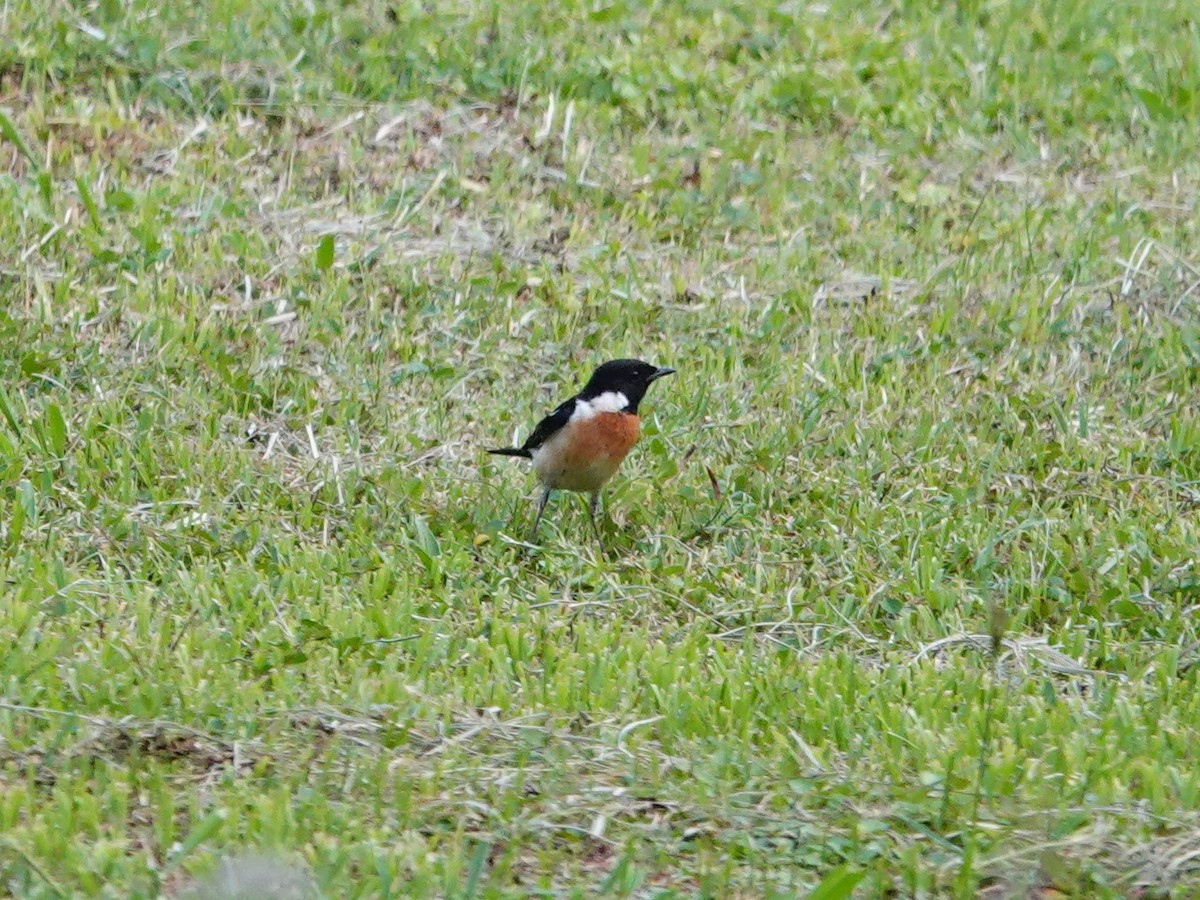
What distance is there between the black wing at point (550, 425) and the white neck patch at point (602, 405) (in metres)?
0.03

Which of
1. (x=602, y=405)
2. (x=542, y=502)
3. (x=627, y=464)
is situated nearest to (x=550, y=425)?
(x=602, y=405)

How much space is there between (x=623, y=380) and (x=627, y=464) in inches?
20.4

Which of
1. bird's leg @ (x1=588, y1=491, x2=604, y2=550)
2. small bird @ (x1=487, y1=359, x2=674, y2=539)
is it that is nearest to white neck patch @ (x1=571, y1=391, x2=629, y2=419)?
small bird @ (x1=487, y1=359, x2=674, y2=539)

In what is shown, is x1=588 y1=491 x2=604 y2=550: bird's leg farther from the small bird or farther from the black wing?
the black wing

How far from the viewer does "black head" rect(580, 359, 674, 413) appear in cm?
764

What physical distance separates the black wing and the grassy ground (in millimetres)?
267

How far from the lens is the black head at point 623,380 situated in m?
7.64

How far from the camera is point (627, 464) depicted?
8.07 meters

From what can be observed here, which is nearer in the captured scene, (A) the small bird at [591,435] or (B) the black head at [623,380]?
(A) the small bird at [591,435]

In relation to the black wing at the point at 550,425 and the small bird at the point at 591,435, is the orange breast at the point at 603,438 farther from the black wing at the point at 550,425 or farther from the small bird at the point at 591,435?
the black wing at the point at 550,425

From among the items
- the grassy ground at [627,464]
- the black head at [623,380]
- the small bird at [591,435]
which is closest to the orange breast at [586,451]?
the small bird at [591,435]

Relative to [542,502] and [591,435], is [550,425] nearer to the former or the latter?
[591,435]

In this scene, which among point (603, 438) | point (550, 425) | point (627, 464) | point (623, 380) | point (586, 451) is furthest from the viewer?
point (627, 464)

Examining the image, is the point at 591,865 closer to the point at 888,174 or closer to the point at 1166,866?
the point at 1166,866
